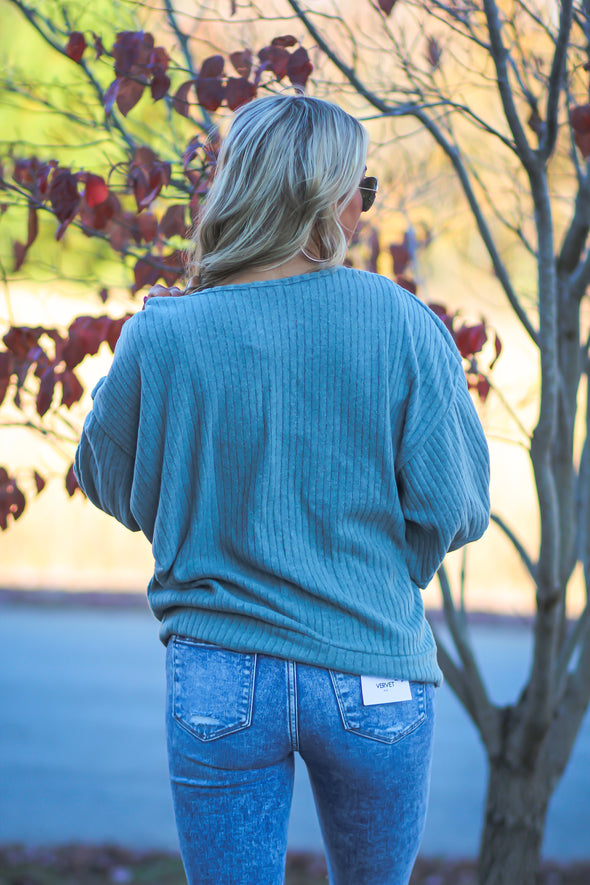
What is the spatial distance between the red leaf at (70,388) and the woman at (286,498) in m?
0.69

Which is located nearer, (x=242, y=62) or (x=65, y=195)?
(x=65, y=195)

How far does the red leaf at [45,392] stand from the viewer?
1.87m

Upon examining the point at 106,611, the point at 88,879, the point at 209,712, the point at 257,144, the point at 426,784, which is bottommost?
the point at 106,611

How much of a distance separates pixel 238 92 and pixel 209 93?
0.07 meters

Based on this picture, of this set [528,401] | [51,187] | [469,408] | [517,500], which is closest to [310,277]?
[469,408]

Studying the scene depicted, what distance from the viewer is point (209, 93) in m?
1.91

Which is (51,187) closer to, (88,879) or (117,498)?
(117,498)

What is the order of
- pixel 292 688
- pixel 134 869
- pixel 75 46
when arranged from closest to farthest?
pixel 292 688, pixel 75 46, pixel 134 869

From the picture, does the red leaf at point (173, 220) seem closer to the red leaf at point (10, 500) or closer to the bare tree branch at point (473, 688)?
the red leaf at point (10, 500)

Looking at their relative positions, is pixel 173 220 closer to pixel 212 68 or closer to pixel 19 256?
pixel 212 68

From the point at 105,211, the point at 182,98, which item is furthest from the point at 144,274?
the point at 182,98

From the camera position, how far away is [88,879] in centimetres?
329

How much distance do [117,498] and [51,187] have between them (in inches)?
31.7

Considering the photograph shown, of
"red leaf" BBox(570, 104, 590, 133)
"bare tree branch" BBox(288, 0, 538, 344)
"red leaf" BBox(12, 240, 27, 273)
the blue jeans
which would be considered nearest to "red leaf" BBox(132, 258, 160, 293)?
"red leaf" BBox(12, 240, 27, 273)
